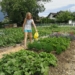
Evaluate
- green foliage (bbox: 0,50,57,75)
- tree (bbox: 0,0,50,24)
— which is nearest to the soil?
green foliage (bbox: 0,50,57,75)

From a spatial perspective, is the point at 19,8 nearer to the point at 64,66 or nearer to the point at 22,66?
the point at 64,66

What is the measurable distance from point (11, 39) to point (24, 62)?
9.08 meters

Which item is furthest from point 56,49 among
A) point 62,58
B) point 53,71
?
point 53,71

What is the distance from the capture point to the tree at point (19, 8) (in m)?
61.9

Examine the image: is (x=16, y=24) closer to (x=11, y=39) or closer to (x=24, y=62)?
(x=11, y=39)

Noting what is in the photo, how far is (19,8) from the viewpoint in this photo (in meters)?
62.4

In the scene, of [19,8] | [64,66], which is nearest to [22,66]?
[64,66]

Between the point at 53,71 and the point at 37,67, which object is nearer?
the point at 37,67

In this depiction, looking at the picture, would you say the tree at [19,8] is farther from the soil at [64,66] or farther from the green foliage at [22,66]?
the green foliage at [22,66]

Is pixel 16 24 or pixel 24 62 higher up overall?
pixel 24 62

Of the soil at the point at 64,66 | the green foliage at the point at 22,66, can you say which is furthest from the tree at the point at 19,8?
the green foliage at the point at 22,66

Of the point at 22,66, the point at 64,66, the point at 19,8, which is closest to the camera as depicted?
the point at 22,66

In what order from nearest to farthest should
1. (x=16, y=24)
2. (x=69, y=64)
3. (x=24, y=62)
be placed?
(x=24, y=62), (x=69, y=64), (x=16, y=24)

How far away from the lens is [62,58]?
8922 mm
